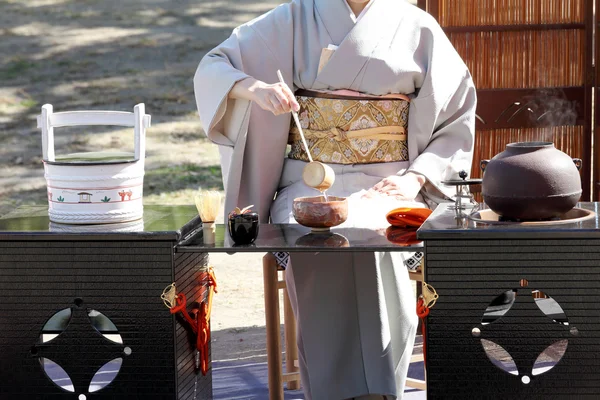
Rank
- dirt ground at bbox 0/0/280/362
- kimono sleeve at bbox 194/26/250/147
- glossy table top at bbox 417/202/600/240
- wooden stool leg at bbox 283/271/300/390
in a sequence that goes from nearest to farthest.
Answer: glossy table top at bbox 417/202/600/240 → kimono sleeve at bbox 194/26/250/147 → wooden stool leg at bbox 283/271/300/390 → dirt ground at bbox 0/0/280/362

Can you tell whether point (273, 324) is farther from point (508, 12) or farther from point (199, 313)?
point (508, 12)

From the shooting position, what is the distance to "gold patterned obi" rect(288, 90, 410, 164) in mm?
3930

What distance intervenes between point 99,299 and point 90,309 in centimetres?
5

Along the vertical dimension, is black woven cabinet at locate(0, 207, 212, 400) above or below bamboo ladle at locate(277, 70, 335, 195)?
below

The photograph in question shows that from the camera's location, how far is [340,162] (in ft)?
12.9

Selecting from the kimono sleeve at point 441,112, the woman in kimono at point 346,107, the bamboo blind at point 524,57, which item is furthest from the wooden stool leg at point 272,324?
the bamboo blind at point 524,57

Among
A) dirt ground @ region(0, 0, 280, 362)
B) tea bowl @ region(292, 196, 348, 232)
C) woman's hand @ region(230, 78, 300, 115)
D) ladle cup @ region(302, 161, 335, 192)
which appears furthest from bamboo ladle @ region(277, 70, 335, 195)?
dirt ground @ region(0, 0, 280, 362)

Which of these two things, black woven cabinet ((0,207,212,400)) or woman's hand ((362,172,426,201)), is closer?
black woven cabinet ((0,207,212,400))

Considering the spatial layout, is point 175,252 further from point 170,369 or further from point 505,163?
point 505,163

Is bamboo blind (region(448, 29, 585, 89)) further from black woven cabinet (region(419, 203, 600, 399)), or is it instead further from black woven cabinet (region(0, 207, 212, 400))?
black woven cabinet (region(0, 207, 212, 400))

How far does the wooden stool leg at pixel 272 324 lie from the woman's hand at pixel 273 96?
0.61 m

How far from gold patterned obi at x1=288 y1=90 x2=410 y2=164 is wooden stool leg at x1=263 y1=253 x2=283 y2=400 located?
0.48m

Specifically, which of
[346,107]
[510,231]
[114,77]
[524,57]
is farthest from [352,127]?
[114,77]

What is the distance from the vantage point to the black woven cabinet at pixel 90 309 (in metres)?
3.16
